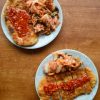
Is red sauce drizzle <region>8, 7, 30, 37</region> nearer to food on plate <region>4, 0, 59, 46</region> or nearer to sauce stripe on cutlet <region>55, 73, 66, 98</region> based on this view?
food on plate <region>4, 0, 59, 46</region>

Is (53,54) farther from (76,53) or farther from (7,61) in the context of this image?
(7,61)

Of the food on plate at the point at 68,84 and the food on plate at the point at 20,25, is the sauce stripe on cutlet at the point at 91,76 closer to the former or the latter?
the food on plate at the point at 68,84

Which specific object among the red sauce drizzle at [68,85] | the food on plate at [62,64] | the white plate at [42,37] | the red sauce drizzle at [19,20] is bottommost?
the red sauce drizzle at [68,85]

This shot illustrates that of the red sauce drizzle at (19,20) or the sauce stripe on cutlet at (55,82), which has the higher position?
the red sauce drizzle at (19,20)

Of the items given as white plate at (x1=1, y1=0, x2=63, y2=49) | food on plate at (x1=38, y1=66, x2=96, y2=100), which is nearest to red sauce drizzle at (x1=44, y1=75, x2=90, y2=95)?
food on plate at (x1=38, y1=66, x2=96, y2=100)

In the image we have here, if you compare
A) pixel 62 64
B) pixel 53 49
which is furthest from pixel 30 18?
pixel 62 64

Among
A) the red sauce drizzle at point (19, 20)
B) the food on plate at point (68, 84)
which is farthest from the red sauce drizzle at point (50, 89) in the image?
the red sauce drizzle at point (19, 20)

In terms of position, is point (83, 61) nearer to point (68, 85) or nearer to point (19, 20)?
point (68, 85)
